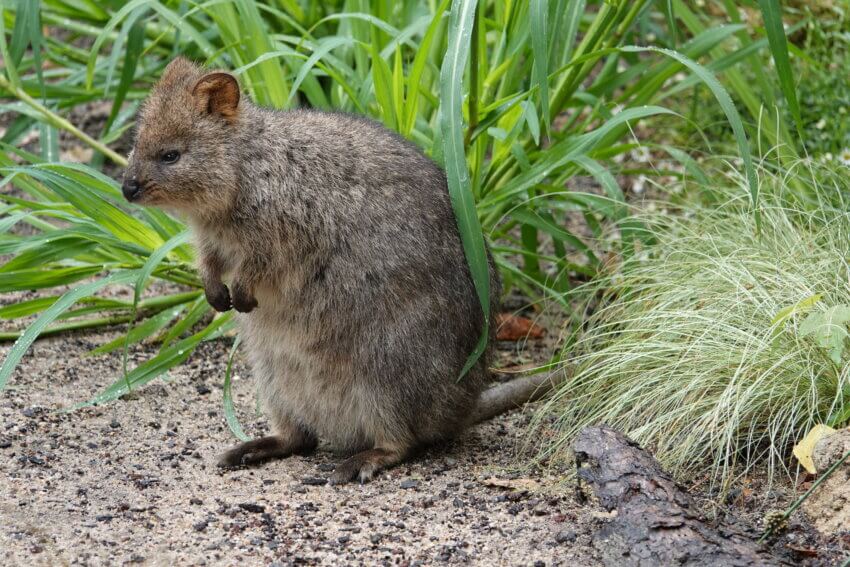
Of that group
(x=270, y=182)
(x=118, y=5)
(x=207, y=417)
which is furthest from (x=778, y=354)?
(x=118, y=5)

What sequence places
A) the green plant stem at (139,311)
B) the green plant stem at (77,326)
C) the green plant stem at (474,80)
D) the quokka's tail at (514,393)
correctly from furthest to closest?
the green plant stem at (139,311) < the green plant stem at (77,326) < the quokka's tail at (514,393) < the green plant stem at (474,80)

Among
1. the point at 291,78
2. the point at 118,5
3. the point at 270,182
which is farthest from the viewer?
the point at 118,5

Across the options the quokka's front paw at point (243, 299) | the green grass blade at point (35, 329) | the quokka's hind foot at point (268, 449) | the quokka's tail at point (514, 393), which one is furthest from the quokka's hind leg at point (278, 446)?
the green grass blade at point (35, 329)

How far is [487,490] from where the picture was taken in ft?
13.1

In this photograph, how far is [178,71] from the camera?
4176mm

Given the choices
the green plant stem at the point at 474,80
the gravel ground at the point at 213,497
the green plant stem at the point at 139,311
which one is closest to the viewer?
the gravel ground at the point at 213,497

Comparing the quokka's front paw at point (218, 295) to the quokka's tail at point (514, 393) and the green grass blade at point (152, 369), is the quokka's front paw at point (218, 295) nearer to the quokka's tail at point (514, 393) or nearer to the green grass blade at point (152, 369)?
the green grass blade at point (152, 369)

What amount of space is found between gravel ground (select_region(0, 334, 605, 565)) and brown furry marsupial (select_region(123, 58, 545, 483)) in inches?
7.3

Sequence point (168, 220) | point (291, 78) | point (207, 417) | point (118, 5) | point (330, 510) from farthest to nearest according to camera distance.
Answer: point (118, 5) < point (291, 78) < point (168, 220) < point (207, 417) < point (330, 510)

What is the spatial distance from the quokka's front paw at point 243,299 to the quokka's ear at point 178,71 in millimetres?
779

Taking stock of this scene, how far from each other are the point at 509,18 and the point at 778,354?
1.89 metres

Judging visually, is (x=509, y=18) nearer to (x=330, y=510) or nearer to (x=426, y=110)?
(x=426, y=110)

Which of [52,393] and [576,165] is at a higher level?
[576,165]

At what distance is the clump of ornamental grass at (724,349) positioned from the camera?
12.8 ft
